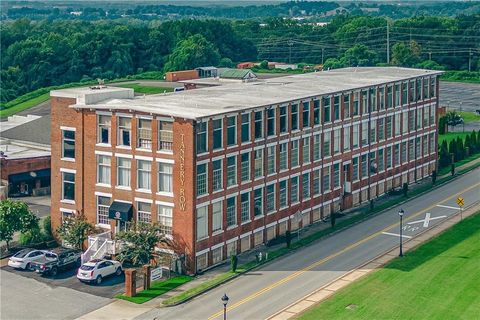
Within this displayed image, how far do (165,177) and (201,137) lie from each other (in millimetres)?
4256

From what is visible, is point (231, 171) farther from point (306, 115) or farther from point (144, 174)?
point (306, 115)

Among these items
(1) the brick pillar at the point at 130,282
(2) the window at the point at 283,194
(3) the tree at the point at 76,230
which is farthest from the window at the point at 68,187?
(2) the window at the point at 283,194

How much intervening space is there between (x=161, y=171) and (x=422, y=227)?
25392 millimetres

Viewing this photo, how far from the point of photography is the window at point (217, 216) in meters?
74.1

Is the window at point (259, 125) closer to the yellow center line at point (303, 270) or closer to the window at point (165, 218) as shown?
the window at point (165, 218)

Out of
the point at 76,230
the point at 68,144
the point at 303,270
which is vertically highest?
the point at 68,144

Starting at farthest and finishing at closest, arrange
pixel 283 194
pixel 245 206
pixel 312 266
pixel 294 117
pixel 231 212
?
pixel 294 117 < pixel 283 194 < pixel 245 206 < pixel 231 212 < pixel 312 266

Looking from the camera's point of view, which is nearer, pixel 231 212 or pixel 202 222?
pixel 202 222

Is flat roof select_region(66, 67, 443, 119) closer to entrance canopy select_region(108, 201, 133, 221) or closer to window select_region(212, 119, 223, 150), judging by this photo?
window select_region(212, 119, 223, 150)

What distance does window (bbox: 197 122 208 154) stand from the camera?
71.9 meters

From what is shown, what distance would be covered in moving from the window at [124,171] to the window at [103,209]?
216cm

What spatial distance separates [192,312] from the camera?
6369 centimetres

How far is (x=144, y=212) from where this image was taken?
74688 millimetres

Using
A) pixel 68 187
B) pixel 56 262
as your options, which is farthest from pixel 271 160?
pixel 56 262
